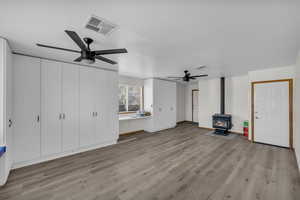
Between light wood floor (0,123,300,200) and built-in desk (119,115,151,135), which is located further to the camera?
built-in desk (119,115,151,135)

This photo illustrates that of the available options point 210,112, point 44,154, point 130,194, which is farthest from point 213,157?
point 44,154

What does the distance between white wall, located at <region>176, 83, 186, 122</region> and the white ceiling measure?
504 centimetres

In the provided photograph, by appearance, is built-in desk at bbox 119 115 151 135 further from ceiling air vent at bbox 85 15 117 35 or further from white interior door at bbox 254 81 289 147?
white interior door at bbox 254 81 289 147

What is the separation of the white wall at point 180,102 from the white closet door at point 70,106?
557 cm

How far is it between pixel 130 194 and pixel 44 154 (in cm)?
240

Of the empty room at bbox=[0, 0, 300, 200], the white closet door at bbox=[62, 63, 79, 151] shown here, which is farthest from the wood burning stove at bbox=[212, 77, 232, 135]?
the white closet door at bbox=[62, 63, 79, 151]

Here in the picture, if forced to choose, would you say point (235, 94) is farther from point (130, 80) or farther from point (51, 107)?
point (51, 107)

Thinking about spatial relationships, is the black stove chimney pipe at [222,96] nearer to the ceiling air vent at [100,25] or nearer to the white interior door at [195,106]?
the white interior door at [195,106]

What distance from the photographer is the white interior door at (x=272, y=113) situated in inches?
144

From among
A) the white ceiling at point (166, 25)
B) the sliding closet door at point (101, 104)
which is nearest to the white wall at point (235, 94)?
the white ceiling at point (166, 25)

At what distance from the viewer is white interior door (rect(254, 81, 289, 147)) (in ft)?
12.0

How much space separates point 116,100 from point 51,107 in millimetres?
1710

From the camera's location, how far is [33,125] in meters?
2.77

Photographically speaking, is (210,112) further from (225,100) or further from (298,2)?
(298,2)
